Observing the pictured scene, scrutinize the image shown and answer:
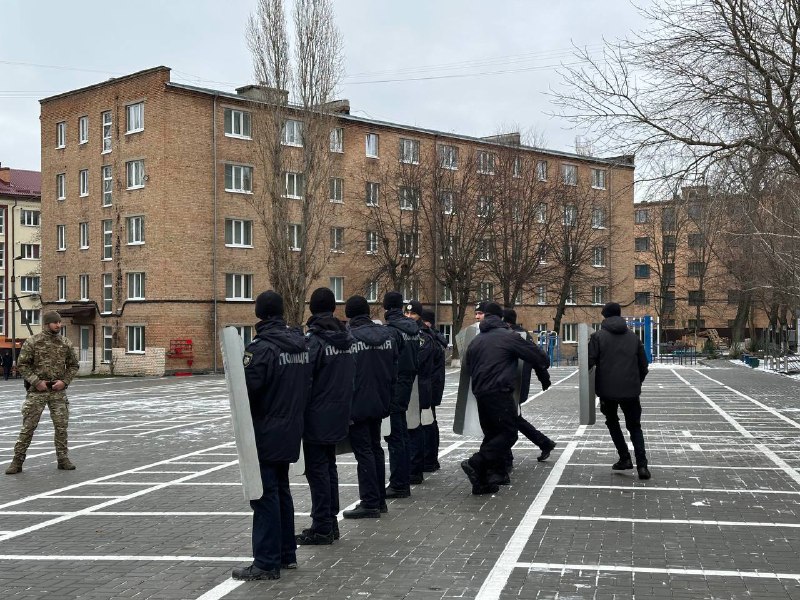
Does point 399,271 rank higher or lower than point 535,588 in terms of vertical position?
higher

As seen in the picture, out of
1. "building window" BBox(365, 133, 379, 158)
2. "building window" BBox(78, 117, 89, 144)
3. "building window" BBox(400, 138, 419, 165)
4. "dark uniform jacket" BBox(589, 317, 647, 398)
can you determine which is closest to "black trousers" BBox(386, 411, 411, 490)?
"dark uniform jacket" BBox(589, 317, 647, 398)

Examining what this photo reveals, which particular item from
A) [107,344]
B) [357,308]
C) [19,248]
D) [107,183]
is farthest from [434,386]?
[19,248]

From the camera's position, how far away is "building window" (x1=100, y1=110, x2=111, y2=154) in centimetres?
4966

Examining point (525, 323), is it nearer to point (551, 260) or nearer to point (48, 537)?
point (551, 260)

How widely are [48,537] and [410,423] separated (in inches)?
147

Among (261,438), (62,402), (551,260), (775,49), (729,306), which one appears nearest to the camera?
(261,438)

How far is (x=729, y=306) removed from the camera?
100500 millimetres

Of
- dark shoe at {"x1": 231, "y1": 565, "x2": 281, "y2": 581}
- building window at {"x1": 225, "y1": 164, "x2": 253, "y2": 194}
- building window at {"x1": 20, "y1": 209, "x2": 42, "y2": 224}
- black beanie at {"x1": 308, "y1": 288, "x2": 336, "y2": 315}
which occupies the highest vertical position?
building window at {"x1": 20, "y1": 209, "x2": 42, "y2": 224}

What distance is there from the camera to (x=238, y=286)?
49750 millimetres

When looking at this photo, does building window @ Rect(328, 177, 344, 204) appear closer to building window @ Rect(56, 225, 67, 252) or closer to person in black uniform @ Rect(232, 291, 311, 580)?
building window @ Rect(56, 225, 67, 252)

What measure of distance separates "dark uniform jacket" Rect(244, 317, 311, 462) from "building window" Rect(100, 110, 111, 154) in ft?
148

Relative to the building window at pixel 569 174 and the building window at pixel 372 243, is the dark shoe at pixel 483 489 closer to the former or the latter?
the building window at pixel 372 243

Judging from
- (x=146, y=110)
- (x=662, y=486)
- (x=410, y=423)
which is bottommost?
(x=662, y=486)

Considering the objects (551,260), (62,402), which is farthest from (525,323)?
(62,402)
